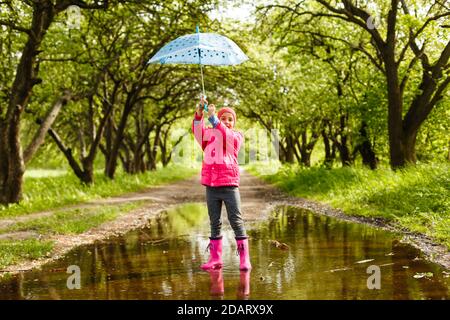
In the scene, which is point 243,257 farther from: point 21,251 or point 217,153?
point 21,251

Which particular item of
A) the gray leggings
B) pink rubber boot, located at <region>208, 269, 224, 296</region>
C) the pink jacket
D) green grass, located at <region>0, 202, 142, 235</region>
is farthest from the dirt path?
the pink jacket

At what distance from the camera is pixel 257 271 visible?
20.5 feet

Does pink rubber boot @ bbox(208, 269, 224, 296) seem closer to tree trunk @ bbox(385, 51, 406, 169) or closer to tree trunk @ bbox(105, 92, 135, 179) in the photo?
tree trunk @ bbox(385, 51, 406, 169)

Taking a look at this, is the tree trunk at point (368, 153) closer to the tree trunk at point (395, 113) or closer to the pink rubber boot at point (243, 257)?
the tree trunk at point (395, 113)

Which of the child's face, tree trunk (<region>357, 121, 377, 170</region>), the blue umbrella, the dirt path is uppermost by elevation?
the blue umbrella

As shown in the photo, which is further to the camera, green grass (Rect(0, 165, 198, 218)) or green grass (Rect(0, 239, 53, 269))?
green grass (Rect(0, 165, 198, 218))

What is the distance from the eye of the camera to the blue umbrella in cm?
663

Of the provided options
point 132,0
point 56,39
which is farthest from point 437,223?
point 56,39

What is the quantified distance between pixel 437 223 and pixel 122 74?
17.7 meters

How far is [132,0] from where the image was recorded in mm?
13414

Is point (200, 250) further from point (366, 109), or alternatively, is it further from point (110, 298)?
point (366, 109)

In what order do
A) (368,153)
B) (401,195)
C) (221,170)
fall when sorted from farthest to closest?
(368,153), (401,195), (221,170)

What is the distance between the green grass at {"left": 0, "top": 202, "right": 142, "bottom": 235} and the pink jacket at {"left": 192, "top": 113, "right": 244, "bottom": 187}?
4.94 metres

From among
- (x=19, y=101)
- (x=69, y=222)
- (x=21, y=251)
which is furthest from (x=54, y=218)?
(x=21, y=251)
